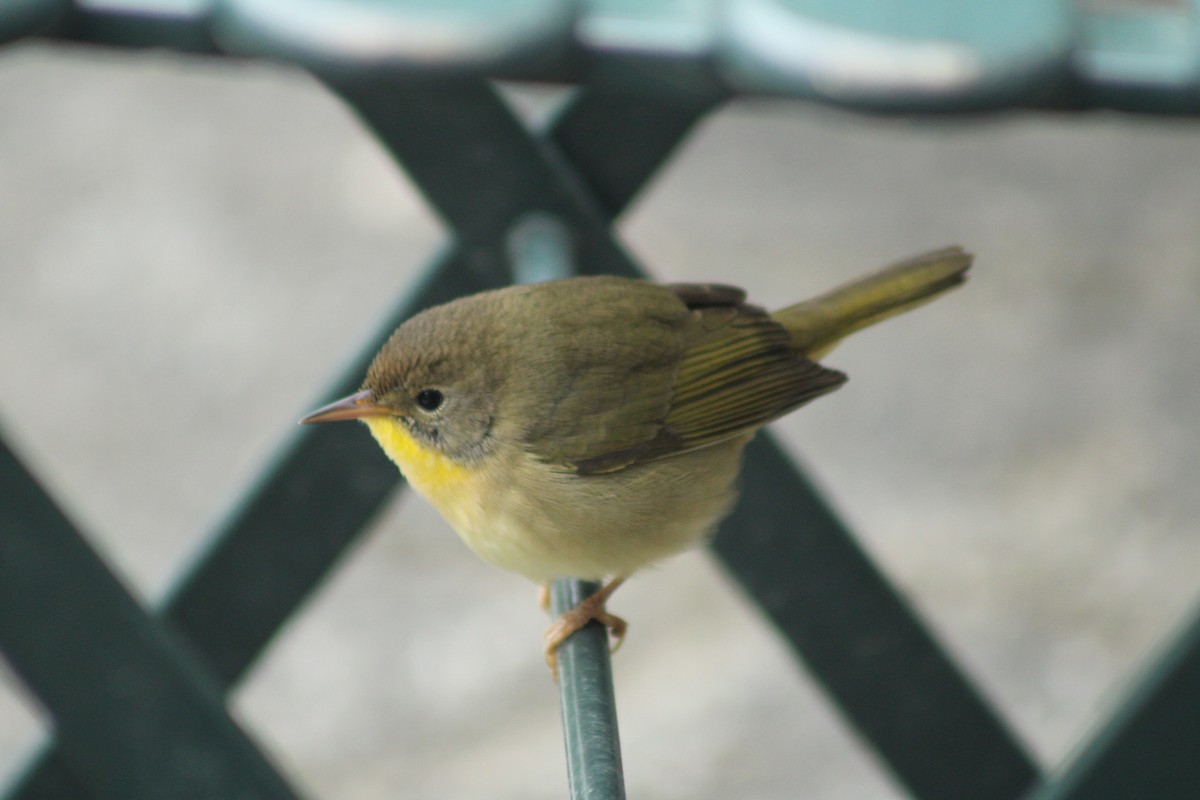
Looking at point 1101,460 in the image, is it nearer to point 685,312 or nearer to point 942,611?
point 942,611

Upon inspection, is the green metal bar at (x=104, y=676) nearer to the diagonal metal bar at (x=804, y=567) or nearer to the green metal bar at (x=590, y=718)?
the green metal bar at (x=590, y=718)

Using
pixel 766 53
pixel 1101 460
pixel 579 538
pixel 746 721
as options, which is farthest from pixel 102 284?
pixel 766 53

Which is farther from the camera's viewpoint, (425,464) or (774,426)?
(774,426)

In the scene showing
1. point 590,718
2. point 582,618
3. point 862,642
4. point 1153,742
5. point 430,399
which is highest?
point 430,399

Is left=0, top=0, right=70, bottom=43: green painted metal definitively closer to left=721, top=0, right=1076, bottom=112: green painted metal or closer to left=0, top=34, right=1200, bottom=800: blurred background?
left=721, top=0, right=1076, bottom=112: green painted metal

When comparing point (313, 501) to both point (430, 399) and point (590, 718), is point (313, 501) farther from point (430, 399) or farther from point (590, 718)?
point (590, 718)

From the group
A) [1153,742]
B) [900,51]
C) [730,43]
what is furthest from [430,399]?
[1153,742]

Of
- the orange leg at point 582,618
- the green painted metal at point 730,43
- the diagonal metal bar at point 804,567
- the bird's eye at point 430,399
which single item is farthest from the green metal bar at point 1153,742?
the bird's eye at point 430,399

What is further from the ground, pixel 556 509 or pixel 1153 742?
pixel 556 509
